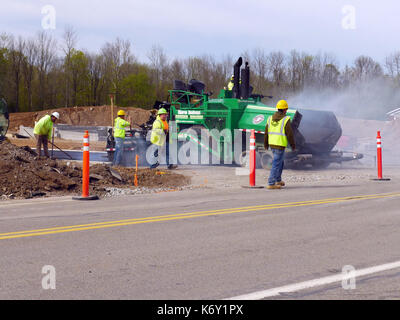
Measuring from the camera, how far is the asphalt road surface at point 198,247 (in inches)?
182

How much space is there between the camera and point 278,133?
41.2 ft

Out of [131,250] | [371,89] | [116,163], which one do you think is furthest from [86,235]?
[371,89]

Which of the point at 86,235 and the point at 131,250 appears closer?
the point at 131,250

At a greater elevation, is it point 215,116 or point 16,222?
point 215,116

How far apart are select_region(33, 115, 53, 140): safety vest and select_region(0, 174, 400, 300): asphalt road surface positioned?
662cm

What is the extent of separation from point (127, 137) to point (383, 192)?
9906 millimetres

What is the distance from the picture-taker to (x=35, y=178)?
41.0ft

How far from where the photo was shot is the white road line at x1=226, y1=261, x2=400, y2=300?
4410 millimetres

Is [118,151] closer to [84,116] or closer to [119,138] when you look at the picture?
[119,138]

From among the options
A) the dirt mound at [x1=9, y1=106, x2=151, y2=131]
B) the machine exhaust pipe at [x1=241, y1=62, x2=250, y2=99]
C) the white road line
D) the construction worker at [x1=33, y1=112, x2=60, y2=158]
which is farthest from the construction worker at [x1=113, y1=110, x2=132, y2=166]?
the dirt mound at [x1=9, y1=106, x2=151, y2=131]

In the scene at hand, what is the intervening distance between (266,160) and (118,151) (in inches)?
189
